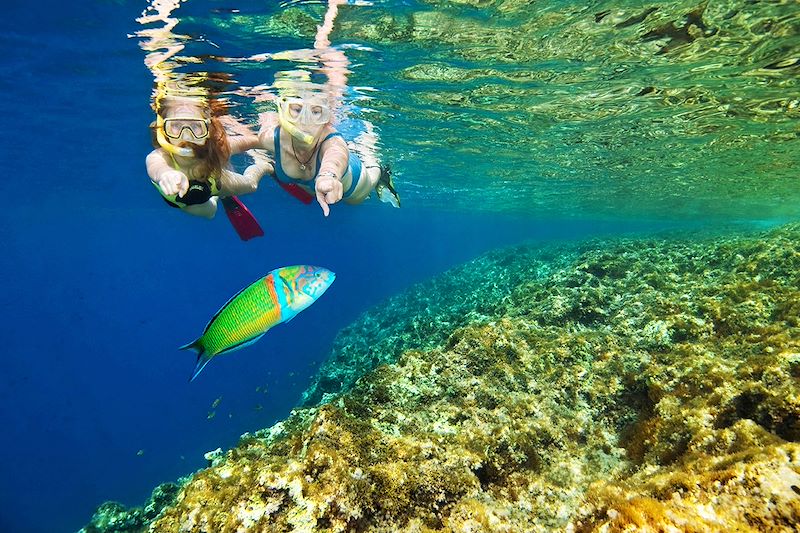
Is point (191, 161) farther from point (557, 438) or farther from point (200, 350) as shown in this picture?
point (557, 438)

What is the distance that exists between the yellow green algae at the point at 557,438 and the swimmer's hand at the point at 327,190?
2.15 metres

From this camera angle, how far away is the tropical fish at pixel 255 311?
2.62m

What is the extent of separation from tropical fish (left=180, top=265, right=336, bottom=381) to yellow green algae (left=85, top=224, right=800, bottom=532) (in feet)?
3.10

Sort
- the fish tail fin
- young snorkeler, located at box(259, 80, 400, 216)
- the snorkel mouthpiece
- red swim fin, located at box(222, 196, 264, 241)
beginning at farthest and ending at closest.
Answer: red swim fin, located at box(222, 196, 264, 241) < the snorkel mouthpiece < young snorkeler, located at box(259, 80, 400, 216) < the fish tail fin

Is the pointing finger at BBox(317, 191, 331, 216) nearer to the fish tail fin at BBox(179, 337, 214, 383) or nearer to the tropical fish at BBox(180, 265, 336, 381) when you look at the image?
the tropical fish at BBox(180, 265, 336, 381)

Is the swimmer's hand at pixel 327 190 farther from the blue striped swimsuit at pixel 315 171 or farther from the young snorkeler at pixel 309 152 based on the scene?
the blue striped swimsuit at pixel 315 171

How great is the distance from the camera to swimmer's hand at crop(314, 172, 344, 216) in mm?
4156

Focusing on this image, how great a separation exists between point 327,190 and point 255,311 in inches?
75.7

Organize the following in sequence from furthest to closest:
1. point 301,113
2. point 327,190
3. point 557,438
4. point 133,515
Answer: point 133,515, point 301,113, point 327,190, point 557,438

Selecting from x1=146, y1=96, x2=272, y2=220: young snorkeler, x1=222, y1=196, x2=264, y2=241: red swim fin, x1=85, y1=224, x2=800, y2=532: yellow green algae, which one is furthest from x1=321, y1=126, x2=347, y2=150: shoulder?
x1=85, y1=224, x2=800, y2=532: yellow green algae

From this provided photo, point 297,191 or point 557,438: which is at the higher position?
point 297,191

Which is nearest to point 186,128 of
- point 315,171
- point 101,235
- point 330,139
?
point 315,171

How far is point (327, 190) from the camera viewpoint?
4.17 metres

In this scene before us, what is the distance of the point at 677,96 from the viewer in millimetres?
11234
